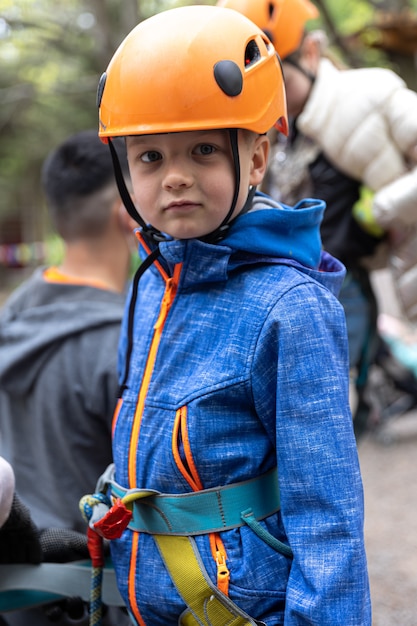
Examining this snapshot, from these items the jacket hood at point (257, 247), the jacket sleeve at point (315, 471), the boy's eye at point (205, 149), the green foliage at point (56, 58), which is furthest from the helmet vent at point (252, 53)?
the green foliage at point (56, 58)

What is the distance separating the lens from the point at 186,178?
1.50 m

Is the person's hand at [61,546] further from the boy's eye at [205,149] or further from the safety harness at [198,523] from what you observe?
the boy's eye at [205,149]

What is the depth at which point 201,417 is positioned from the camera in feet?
4.99

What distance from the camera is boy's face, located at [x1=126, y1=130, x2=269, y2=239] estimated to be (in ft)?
4.99

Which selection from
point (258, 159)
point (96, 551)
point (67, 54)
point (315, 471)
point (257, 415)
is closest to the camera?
point (315, 471)

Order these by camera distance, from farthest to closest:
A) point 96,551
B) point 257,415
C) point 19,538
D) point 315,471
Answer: point 19,538, point 96,551, point 257,415, point 315,471

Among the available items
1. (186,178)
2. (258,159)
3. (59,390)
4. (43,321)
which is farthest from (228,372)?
(43,321)

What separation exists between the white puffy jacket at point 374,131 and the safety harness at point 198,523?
65.8 inches

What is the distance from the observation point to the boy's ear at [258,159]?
5.47ft

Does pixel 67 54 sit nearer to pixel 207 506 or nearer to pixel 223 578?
pixel 207 506

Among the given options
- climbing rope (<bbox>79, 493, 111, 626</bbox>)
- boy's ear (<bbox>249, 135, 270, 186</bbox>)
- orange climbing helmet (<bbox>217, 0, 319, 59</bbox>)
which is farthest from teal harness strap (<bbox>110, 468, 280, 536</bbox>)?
orange climbing helmet (<bbox>217, 0, 319, 59</bbox>)

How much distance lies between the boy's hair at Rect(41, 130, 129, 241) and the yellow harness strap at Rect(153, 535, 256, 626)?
1735mm

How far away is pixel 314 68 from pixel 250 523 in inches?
90.9

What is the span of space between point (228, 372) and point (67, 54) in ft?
35.9
